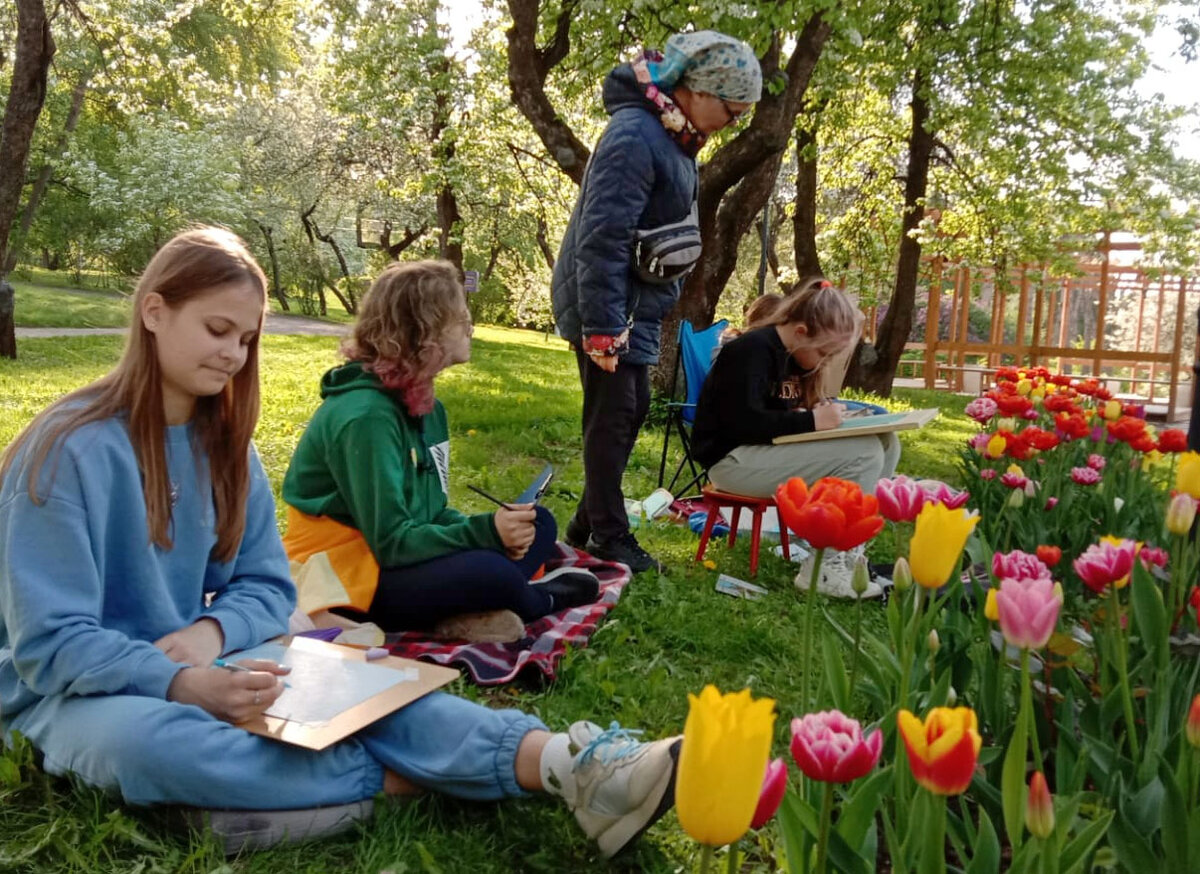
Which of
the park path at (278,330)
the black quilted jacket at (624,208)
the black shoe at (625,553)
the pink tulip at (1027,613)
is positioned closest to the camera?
the pink tulip at (1027,613)

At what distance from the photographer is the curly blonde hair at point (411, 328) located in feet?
9.36

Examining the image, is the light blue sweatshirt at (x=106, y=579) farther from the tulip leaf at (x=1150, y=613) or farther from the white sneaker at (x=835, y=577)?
the white sneaker at (x=835, y=577)

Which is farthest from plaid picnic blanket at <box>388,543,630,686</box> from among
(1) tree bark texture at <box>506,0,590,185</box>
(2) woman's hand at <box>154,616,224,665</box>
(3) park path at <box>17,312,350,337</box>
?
(1) tree bark texture at <box>506,0,590,185</box>

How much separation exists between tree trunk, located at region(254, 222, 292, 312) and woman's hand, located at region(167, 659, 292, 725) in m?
27.3

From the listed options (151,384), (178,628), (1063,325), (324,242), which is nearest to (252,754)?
(178,628)

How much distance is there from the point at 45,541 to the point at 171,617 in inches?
12.6

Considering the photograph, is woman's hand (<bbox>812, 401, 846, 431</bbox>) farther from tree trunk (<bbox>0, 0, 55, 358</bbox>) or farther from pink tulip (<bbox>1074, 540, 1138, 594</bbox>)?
tree trunk (<bbox>0, 0, 55, 358</bbox>)

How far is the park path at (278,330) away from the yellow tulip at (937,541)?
4334 millimetres

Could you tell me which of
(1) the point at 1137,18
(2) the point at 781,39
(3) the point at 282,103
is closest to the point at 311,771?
(2) the point at 781,39

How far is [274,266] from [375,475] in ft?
89.6

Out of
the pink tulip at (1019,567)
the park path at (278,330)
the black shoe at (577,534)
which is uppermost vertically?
the pink tulip at (1019,567)

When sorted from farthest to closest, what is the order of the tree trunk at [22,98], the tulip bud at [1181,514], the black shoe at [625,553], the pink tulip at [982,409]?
the tree trunk at [22,98], the pink tulip at [982,409], the black shoe at [625,553], the tulip bud at [1181,514]

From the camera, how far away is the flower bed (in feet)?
2.80

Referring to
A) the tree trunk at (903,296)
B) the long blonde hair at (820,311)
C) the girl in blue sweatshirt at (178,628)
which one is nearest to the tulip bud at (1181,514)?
the girl in blue sweatshirt at (178,628)
